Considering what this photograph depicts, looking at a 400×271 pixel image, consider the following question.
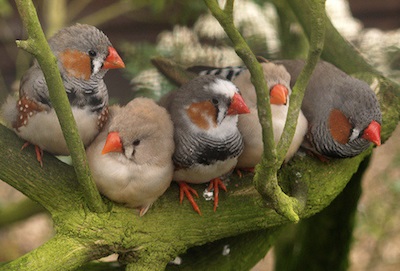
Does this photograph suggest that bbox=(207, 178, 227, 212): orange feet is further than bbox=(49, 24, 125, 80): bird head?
Answer: Yes

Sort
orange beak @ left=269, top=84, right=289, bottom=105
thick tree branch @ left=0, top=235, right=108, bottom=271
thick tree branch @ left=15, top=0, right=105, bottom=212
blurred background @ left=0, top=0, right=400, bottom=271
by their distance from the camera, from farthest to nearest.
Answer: blurred background @ left=0, top=0, right=400, bottom=271, orange beak @ left=269, top=84, right=289, bottom=105, thick tree branch @ left=0, top=235, right=108, bottom=271, thick tree branch @ left=15, top=0, right=105, bottom=212

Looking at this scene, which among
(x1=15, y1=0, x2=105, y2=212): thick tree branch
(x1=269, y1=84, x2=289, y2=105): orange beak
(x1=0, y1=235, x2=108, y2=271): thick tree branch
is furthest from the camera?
(x1=269, y1=84, x2=289, y2=105): orange beak

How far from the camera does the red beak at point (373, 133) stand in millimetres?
948

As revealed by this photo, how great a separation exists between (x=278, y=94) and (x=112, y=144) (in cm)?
28

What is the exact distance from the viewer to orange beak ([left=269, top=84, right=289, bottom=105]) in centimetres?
92

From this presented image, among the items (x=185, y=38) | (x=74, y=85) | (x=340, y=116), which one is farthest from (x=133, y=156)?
(x=185, y=38)

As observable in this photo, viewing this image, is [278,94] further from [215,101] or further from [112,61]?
[112,61]

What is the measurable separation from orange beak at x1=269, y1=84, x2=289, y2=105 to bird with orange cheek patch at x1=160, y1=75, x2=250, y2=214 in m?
0.08

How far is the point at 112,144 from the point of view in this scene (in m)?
0.81

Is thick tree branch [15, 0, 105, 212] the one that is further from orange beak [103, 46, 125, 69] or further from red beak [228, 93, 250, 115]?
red beak [228, 93, 250, 115]

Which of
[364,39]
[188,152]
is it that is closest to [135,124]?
[188,152]

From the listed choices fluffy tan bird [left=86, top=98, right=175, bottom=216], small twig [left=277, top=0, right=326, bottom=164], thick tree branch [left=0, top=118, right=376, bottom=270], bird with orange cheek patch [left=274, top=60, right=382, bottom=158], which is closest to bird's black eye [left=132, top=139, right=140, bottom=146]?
fluffy tan bird [left=86, top=98, right=175, bottom=216]

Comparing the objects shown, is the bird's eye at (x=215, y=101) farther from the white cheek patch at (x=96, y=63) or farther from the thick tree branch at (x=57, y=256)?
the thick tree branch at (x=57, y=256)

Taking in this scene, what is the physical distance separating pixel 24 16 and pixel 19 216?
0.88m
